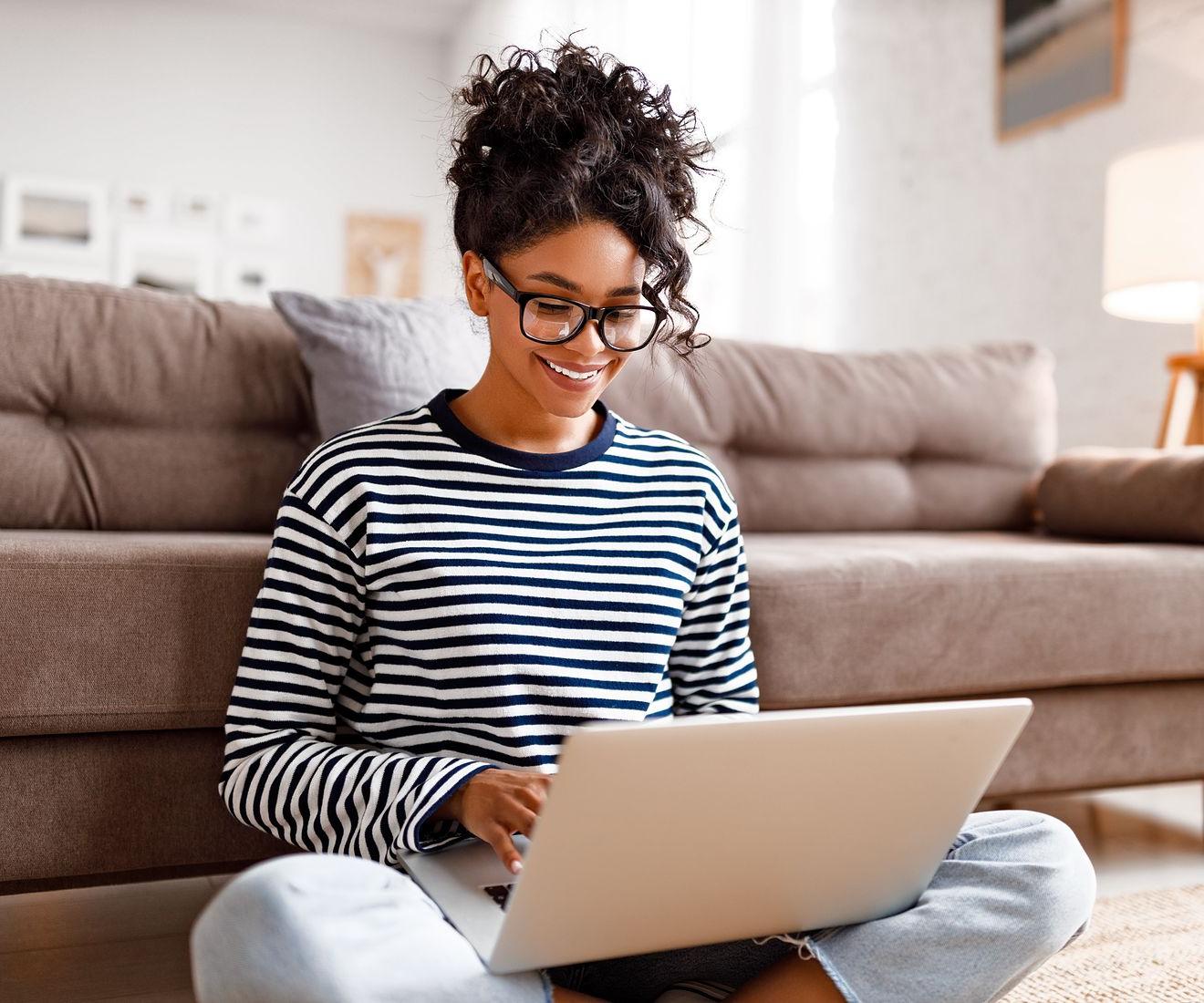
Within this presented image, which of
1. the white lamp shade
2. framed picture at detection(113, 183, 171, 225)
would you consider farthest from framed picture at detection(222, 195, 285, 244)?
the white lamp shade

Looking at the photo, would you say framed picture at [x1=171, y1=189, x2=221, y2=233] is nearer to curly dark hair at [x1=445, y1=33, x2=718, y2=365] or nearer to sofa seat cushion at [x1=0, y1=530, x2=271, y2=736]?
sofa seat cushion at [x1=0, y1=530, x2=271, y2=736]

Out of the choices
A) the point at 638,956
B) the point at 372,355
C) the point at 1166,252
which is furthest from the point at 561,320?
the point at 1166,252

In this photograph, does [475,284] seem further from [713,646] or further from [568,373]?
[713,646]

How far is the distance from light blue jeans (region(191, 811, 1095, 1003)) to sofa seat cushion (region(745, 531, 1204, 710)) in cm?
45

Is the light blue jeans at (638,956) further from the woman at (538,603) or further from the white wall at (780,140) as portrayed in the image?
the white wall at (780,140)

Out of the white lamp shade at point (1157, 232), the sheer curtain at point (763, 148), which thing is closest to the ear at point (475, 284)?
the white lamp shade at point (1157, 232)

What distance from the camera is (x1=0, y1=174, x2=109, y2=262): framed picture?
5164mm

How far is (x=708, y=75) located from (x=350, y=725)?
11.4 feet

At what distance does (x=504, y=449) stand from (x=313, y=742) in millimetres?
282

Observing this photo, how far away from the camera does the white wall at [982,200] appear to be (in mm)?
2730

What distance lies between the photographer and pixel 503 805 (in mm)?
770

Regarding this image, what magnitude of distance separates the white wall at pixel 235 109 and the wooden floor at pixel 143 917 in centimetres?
417

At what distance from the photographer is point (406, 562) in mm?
931

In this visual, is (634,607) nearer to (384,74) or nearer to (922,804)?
(922,804)
